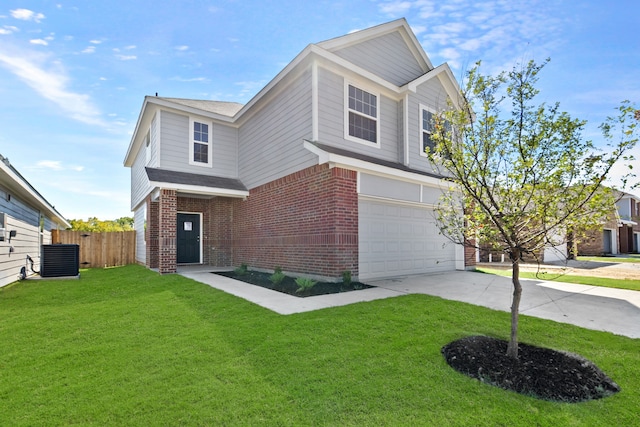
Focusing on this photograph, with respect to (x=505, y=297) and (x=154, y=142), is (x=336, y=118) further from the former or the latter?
(x=154, y=142)

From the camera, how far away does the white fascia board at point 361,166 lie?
7434 millimetres

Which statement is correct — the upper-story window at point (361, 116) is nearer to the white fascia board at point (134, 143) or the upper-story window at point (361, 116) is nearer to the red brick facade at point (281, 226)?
the red brick facade at point (281, 226)

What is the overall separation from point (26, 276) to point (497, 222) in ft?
45.4

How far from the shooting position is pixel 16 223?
9.72 m

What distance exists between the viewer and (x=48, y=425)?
232cm

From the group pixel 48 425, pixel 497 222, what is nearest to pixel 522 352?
pixel 497 222

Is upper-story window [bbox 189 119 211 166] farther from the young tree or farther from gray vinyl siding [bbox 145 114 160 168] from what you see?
the young tree

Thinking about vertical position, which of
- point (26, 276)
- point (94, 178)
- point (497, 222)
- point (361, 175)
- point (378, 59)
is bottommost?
point (26, 276)

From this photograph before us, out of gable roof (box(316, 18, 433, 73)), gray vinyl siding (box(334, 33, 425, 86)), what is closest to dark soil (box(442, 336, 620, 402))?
gable roof (box(316, 18, 433, 73))

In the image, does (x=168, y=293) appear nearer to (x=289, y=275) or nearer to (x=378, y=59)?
(x=289, y=275)

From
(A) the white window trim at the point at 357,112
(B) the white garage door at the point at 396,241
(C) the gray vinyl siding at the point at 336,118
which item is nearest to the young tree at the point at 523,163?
(B) the white garage door at the point at 396,241

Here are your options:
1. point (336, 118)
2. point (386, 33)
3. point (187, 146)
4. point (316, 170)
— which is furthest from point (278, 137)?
Answer: point (386, 33)

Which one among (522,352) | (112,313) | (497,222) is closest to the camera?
(497,222)

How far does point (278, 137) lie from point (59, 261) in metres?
8.11
